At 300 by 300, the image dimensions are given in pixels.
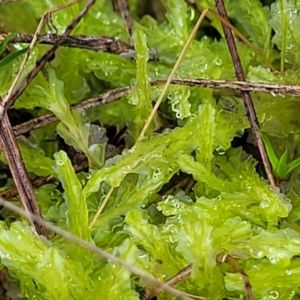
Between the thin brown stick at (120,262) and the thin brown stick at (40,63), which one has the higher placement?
the thin brown stick at (40,63)

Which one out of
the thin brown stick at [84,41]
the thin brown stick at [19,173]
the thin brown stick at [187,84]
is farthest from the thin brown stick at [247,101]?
the thin brown stick at [19,173]

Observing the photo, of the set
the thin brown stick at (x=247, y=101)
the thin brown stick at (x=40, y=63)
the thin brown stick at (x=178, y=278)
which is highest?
the thin brown stick at (x=40, y=63)

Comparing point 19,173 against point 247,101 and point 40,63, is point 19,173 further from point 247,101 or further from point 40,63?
point 247,101

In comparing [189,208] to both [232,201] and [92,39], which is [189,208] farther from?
[92,39]

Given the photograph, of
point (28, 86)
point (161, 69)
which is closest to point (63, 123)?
point (28, 86)

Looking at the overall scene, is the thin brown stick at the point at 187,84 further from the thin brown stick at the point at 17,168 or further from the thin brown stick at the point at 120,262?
the thin brown stick at the point at 120,262

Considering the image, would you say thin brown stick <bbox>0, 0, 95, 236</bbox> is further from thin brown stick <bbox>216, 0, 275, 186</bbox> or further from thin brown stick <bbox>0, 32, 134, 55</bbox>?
Result: thin brown stick <bbox>216, 0, 275, 186</bbox>

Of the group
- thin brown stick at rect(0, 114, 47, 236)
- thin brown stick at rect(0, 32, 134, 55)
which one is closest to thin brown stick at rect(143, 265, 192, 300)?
thin brown stick at rect(0, 114, 47, 236)
